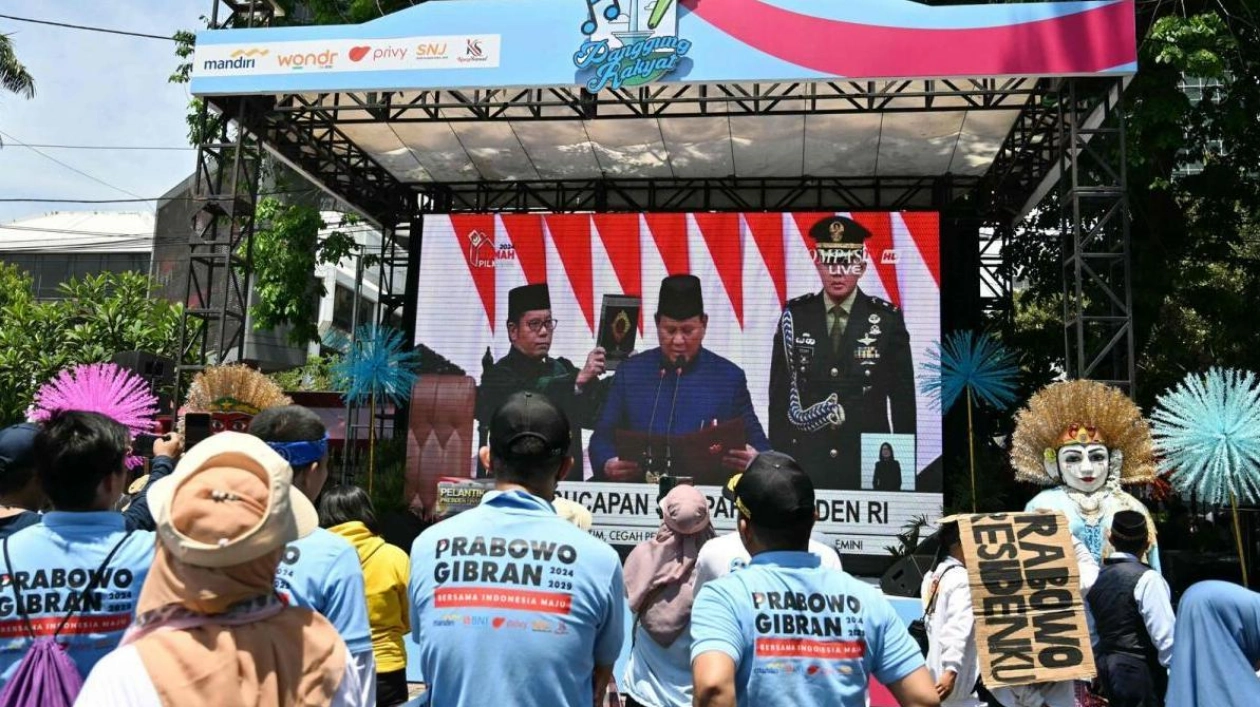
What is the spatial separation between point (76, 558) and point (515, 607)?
3.59ft

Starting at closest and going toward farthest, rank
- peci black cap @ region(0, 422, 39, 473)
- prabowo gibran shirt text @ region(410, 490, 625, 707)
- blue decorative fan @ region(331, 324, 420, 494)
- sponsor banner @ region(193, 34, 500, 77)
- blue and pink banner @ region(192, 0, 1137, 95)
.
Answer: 1. prabowo gibran shirt text @ region(410, 490, 625, 707)
2. peci black cap @ region(0, 422, 39, 473)
3. blue and pink banner @ region(192, 0, 1137, 95)
4. sponsor banner @ region(193, 34, 500, 77)
5. blue decorative fan @ region(331, 324, 420, 494)

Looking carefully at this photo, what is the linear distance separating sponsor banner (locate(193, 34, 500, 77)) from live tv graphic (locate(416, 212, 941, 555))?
3.00 meters

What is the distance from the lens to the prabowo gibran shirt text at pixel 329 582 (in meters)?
2.48

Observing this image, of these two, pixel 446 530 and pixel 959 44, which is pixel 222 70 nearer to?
pixel 959 44

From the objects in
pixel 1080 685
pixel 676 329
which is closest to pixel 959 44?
pixel 676 329

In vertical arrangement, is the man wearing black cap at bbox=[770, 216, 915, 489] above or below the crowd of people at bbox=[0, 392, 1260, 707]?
above

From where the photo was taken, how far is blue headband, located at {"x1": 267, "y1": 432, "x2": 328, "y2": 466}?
274 cm

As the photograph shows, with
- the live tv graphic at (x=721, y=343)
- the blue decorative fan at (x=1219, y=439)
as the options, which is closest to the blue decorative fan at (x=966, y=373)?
the live tv graphic at (x=721, y=343)

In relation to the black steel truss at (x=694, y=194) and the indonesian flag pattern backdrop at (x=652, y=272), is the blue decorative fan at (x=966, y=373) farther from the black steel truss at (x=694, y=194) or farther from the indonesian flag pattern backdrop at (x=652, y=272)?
the black steel truss at (x=694, y=194)

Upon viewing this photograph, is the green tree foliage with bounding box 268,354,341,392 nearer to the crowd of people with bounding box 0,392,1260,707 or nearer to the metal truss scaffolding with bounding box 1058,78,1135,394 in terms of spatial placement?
the metal truss scaffolding with bounding box 1058,78,1135,394

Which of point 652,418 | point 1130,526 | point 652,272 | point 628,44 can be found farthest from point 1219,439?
point 652,272

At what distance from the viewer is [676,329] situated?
44.7 feet

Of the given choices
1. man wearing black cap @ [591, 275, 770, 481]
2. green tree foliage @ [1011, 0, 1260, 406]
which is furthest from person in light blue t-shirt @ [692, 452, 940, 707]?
man wearing black cap @ [591, 275, 770, 481]

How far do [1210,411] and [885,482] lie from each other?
271 inches
